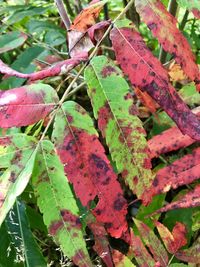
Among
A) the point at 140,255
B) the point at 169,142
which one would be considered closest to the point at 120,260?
the point at 140,255

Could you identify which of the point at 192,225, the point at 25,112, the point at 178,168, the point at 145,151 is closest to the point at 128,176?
the point at 145,151

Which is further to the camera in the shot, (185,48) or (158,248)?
(158,248)

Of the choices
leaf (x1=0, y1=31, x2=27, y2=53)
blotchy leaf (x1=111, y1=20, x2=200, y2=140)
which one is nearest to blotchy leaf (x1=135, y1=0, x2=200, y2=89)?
blotchy leaf (x1=111, y1=20, x2=200, y2=140)

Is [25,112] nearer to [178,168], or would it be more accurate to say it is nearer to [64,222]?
[64,222]

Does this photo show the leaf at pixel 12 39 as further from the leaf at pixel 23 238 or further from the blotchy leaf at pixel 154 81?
the blotchy leaf at pixel 154 81

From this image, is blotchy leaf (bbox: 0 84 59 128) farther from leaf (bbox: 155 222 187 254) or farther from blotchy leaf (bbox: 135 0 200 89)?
leaf (bbox: 155 222 187 254)

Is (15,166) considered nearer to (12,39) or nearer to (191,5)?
(191,5)

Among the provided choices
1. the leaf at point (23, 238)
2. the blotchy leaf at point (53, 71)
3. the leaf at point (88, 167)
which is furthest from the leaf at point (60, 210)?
the leaf at point (23, 238)

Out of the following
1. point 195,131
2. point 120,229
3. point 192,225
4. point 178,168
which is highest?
point 195,131
